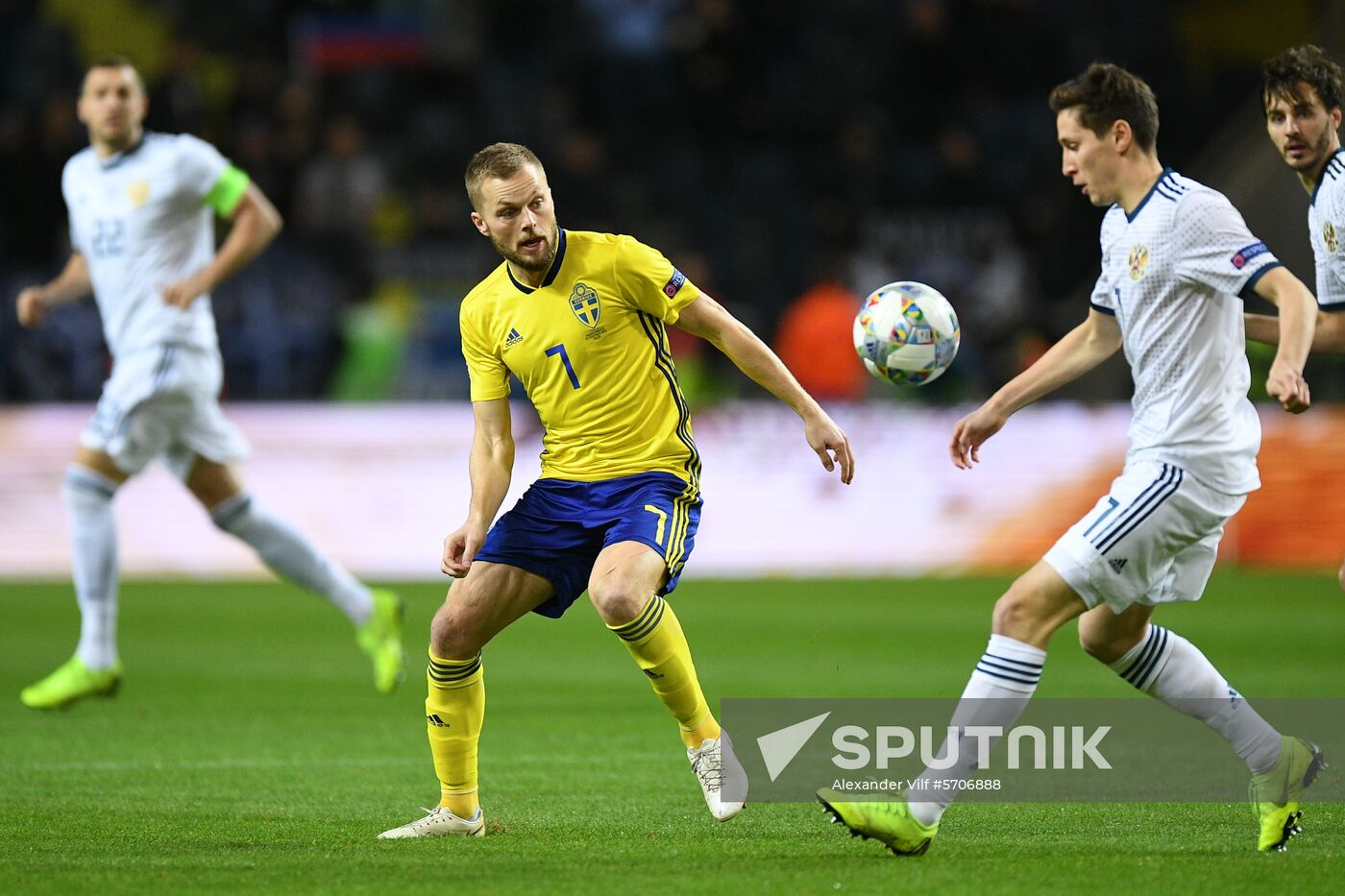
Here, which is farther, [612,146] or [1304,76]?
[612,146]

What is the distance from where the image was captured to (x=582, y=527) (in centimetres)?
539

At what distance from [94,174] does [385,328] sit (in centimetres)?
732

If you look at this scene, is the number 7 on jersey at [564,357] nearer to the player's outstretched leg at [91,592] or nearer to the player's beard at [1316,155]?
the player's beard at [1316,155]

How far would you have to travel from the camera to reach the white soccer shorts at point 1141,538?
4.71 metres

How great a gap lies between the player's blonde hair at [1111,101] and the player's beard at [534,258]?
1485 mm

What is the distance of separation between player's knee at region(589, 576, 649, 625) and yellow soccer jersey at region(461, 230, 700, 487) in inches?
18.1

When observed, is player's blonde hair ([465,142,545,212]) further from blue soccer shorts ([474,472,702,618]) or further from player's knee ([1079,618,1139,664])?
player's knee ([1079,618,1139,664])

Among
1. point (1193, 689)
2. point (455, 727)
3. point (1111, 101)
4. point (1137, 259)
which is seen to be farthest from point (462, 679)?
point (1111, 101)

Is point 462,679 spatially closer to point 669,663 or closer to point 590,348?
point 669,663

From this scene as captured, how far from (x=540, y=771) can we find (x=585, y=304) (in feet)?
5.86

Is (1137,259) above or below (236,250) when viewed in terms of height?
above

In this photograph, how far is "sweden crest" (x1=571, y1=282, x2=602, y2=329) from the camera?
546cm

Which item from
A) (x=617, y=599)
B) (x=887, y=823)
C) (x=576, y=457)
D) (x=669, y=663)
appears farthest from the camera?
(x=576, y=457)

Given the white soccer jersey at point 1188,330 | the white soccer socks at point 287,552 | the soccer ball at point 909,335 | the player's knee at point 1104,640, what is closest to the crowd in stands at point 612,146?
the white soccer socks at point 287,552
